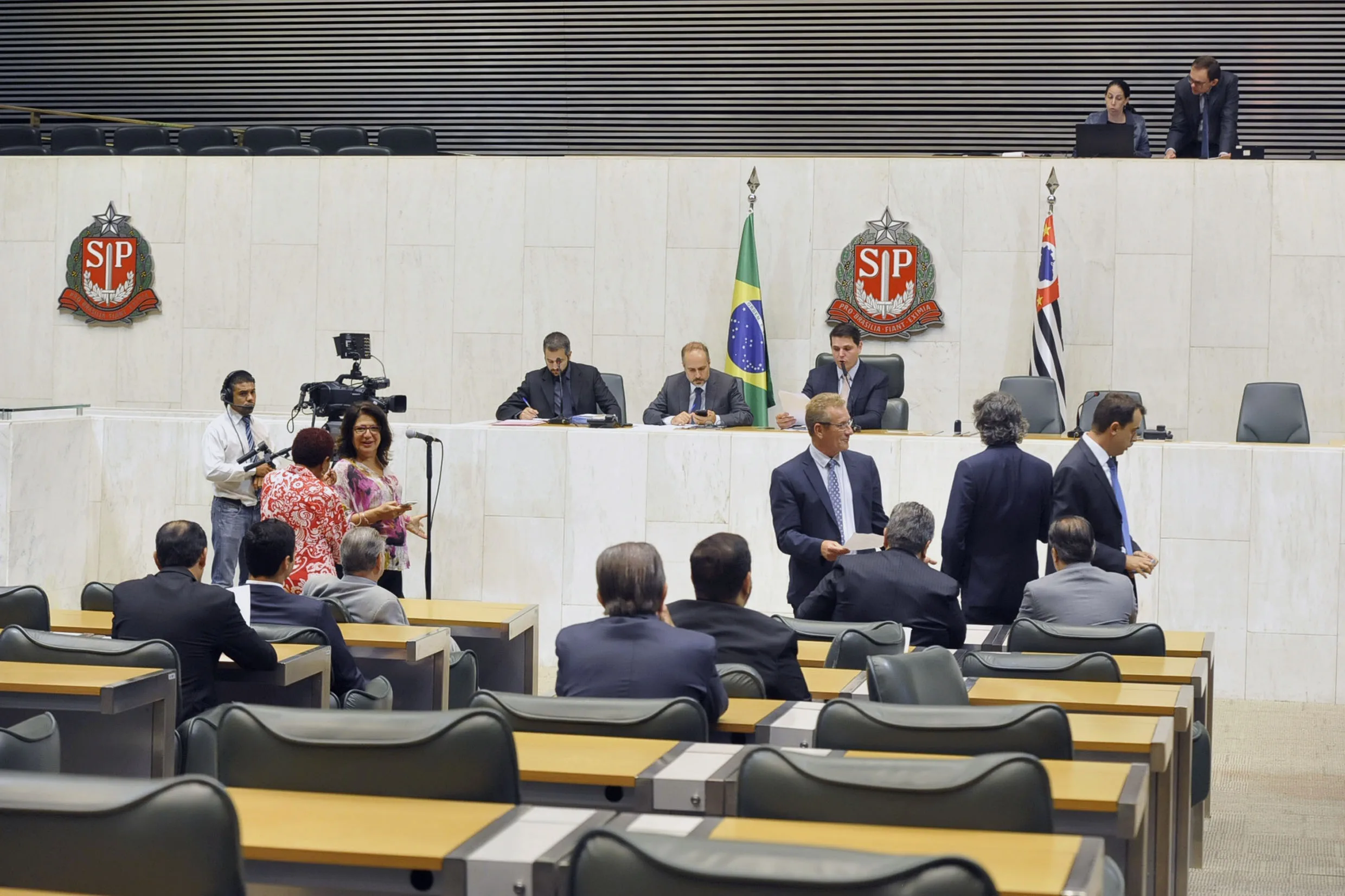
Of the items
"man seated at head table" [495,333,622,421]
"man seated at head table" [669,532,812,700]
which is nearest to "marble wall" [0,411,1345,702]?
"man seated at head table" [495,333,622,421]

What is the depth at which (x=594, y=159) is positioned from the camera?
39.0ft

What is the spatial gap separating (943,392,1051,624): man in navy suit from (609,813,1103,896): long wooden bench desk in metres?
4.00

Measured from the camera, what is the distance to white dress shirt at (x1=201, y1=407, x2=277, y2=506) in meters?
8.43

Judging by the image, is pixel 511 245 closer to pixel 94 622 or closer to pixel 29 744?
pixel 94 622

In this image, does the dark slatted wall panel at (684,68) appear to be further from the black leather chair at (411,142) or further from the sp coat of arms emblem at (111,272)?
the sp coat of arms emblem at (111,272)

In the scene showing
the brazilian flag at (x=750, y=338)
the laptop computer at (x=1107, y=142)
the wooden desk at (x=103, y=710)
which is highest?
the laptop computer at (x=1107, y=142)

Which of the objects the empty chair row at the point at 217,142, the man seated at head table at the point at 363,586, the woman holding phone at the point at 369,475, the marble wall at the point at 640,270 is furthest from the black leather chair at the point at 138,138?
the man seated at head table at the point at 363,586

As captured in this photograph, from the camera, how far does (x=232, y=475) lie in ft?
27.6

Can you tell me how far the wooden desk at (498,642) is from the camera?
19.0 ft

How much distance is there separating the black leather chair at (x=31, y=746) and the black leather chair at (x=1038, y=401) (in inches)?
297

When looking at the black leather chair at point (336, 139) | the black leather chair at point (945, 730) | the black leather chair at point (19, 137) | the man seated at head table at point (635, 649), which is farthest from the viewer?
the black leather chair at point (19, 137)

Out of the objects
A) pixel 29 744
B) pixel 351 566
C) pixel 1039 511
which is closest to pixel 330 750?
pixel 29 744

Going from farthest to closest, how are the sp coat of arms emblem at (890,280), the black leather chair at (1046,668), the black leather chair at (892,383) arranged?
1. the sp coat of arms emblem at (890,280)
2. the black leather chair at (892,383)
3. the black leather chair at (1046,668)

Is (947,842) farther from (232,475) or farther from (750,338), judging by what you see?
(750,338)
